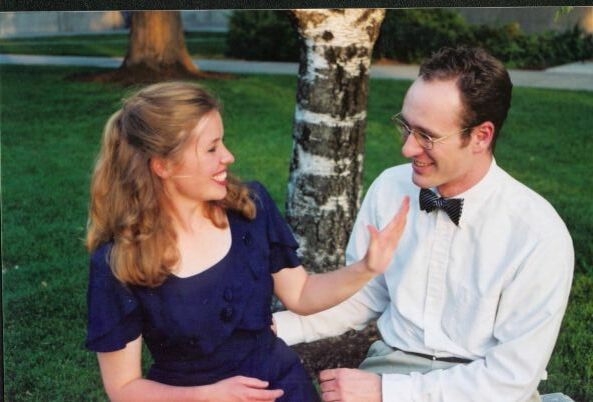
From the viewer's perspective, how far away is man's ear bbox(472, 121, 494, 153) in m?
2.02

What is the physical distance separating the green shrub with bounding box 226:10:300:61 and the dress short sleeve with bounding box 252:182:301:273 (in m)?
3.63

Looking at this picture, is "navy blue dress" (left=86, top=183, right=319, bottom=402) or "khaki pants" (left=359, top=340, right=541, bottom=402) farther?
"khaki pants" (left=359, top=340, right=541, bottom=402)

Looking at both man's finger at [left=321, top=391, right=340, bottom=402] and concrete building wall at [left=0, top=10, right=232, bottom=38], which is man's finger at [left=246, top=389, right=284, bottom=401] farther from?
concrete building wall at [left=0, top=10, right=232, bottom=38]

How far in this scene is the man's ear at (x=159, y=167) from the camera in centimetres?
199

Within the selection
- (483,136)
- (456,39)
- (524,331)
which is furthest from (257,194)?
(456,39)

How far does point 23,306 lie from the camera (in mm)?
3775

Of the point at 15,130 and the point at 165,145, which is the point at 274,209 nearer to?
the point at 165,145

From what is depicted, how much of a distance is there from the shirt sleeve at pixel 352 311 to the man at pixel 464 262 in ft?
0.26

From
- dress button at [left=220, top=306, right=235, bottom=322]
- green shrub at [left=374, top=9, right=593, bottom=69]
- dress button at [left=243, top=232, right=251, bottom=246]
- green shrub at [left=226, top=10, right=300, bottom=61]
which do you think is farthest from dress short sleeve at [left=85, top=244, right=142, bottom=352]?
green shrub at [left=226, top=10, right=300, bottom=61]

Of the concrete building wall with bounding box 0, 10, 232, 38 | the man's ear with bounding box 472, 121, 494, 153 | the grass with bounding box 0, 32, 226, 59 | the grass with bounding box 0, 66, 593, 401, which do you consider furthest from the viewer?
the grass with bounding box 0, 32, 226, 59

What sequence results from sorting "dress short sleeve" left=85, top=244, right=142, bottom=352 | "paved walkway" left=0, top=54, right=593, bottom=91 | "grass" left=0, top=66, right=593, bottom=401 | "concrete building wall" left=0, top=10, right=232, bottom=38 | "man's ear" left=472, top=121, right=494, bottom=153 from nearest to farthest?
"dress short sleeve" left=85, top=244, right=142, bottom=352 → "man's ear" left=472, top=121, right=494, bottom=153 → "concrete building wall" left=0, top=10, right=232, bottom=38 → "grass" left=0, top=66, right=593, bottom=401 → "paved walkway" left=0, top=54, right=593, bottom=91

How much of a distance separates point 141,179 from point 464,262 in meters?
0.87

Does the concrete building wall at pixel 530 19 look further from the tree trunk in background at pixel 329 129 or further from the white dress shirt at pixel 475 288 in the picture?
the white dress shirt at pixel 475 288

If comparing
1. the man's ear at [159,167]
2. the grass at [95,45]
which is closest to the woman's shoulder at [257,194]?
the man's ear at [159,167]
